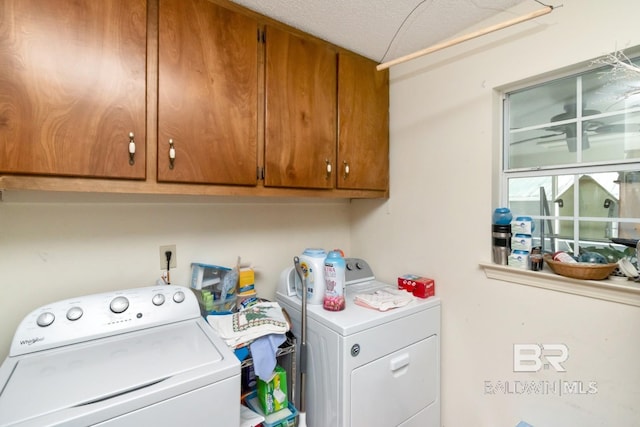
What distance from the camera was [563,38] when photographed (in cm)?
121

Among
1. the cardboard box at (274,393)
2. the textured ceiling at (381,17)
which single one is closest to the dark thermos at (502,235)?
the textured ceiling at (381,17)

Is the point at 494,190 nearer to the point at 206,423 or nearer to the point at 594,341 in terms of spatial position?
the point at 594,341

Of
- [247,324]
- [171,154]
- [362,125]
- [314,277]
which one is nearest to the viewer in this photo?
[171,154]

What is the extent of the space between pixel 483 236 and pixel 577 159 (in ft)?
1.67

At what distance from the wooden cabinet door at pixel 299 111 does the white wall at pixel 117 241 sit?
45 cm

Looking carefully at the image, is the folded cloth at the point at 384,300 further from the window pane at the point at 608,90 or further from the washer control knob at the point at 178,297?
the window pane at the point at 608,90

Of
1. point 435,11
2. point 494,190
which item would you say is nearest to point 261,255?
point 494,190

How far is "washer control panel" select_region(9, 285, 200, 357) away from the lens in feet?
3.37

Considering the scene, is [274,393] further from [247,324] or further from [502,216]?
[502,216]

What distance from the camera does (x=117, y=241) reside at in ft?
4.59

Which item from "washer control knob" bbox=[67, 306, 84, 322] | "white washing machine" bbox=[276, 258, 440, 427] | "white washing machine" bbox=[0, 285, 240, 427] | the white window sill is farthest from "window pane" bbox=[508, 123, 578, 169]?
"washer control knob" bbox=[67, 306, 84, 322]

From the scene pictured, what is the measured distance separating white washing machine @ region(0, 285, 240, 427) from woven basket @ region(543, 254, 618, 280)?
4.38 ft

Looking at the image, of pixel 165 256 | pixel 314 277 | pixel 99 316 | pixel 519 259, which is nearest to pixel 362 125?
pixel 314 277

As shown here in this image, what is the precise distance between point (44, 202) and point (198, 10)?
1.05m
